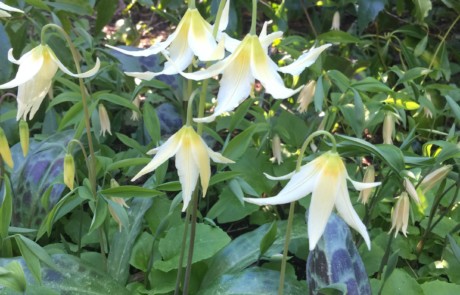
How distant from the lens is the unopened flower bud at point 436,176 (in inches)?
61.9

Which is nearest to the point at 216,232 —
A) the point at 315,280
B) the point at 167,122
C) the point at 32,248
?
the point at 315,280

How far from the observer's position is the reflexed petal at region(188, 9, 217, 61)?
1074 millimetres

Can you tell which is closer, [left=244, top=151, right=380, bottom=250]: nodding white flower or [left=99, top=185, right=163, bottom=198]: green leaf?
[left=244, top=151, right=380, bottom=250]: nodding white flower

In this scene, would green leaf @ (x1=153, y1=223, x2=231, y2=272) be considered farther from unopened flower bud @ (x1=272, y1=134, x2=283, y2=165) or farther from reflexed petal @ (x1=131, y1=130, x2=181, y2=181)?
reflexed petal @ (x1=131, y1=130, x2=181, y2=181)

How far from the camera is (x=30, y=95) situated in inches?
45.7

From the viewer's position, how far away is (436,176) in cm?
158

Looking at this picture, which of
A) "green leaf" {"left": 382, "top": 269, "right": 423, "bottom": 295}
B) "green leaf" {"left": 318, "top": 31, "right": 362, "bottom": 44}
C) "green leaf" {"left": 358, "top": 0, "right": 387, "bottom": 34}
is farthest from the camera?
"green leaf" {"left": 358, "top": 0, "right": 387, "bottom": 34}

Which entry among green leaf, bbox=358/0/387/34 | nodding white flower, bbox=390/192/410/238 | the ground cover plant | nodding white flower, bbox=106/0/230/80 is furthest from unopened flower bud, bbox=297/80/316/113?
nodding white flower, bbox=106/0/230/80

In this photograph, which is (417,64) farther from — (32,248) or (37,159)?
(32,248)

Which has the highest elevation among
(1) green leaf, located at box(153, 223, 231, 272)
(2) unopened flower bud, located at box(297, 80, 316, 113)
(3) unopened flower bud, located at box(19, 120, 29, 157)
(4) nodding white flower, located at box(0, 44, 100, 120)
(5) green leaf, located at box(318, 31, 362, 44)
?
(4) nodding white flower, located at box(0, 44, 100, 120)

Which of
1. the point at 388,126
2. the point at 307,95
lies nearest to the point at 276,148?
the point at 307,95

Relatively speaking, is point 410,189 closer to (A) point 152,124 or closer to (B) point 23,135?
(A) point 152,124

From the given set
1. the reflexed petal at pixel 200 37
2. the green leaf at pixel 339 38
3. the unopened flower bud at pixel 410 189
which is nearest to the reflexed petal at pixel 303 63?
the reflexed petal at pixel 200 37

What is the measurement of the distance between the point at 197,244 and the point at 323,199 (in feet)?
2.26
